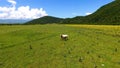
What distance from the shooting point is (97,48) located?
1299 inches

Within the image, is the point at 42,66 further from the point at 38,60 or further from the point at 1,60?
the point at 1,60

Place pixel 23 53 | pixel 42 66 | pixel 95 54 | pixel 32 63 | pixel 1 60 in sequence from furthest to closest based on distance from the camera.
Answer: pixel 23 53
pixel 1 60
pixel 95 54
pixel 32 63
pixel 42 66

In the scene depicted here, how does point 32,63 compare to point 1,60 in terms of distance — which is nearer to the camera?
point 32,63

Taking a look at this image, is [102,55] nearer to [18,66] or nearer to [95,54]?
[95,54]

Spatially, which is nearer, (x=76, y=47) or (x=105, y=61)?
(x=105, y=61)

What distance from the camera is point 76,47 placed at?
3388cm

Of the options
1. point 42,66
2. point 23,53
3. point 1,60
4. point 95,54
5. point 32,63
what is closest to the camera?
point 42,66

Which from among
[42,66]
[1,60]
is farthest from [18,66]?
[1,60]

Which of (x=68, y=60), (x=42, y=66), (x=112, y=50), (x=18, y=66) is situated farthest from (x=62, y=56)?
(x=112, y=50)

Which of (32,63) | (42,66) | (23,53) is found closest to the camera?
(42,66)

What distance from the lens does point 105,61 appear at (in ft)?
85.7

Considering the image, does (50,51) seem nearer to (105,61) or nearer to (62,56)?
(62,56)

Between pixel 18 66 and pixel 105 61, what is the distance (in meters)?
10.5

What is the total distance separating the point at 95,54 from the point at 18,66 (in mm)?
10068
